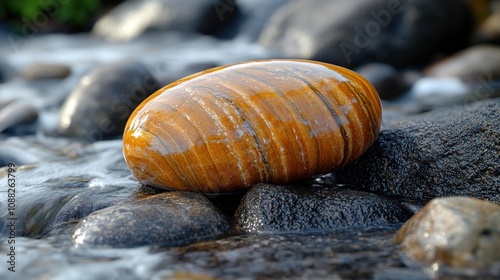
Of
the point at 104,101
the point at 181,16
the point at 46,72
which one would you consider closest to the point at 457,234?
the point at 104,101

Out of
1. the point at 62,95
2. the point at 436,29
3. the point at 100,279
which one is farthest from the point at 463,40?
the point at 100,279

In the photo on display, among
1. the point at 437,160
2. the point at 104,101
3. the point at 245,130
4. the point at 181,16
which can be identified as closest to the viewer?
the point at 245,130

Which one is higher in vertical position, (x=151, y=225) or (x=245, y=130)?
(x=245, y=130)

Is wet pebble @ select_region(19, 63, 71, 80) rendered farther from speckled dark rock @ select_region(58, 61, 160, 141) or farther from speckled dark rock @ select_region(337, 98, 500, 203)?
speckled dark rock @ select_region(337, 98, 500, 203)

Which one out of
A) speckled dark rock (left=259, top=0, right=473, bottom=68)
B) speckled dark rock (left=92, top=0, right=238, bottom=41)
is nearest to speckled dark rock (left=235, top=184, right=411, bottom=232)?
speckled dark rock (left=259, top=0, right=473, bottom=68)

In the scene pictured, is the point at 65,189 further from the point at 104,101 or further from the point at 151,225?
the point at 104,101

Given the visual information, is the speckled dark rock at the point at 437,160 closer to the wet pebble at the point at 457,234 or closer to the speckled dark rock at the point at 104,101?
the wet pebble at the point at 457,234
